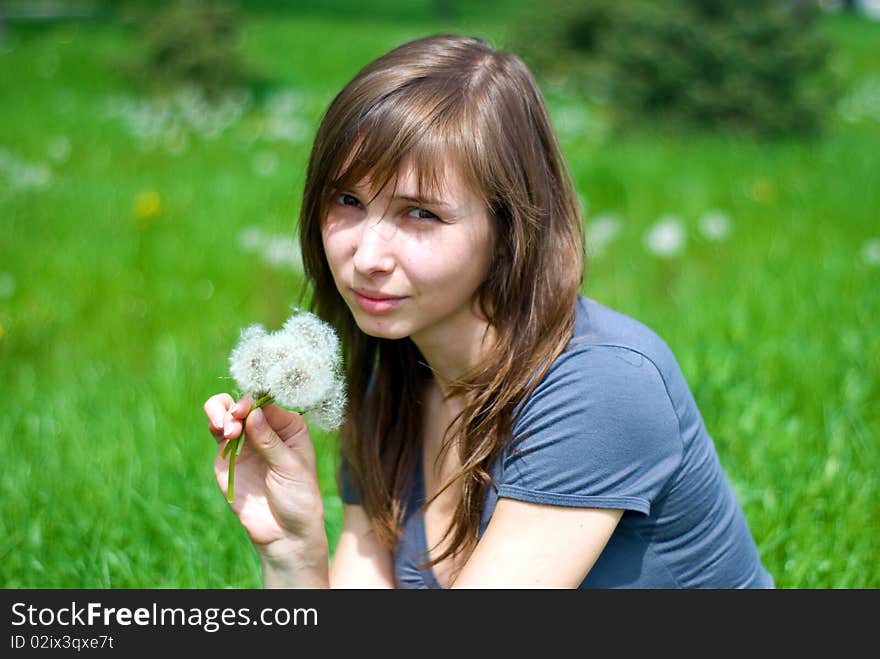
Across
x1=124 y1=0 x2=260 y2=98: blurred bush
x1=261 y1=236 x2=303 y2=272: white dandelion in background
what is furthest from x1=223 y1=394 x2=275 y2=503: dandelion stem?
x1=124 y1=0 x2=260 y2=98: blurred bush

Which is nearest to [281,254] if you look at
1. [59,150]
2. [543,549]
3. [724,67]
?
[543,549]

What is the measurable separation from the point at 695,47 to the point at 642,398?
232 inches

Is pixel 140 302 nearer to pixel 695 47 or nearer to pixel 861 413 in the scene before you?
pixel 861 413

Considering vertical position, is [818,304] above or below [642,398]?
below

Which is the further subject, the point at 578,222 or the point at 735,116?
the point at 735,116

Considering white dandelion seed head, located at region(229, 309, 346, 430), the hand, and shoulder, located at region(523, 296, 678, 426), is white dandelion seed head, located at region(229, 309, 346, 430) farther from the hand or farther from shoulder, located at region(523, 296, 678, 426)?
shoulder, located at region(523, 296, 678, 426)

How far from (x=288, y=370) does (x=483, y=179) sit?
41cm

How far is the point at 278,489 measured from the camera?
5.06 ft

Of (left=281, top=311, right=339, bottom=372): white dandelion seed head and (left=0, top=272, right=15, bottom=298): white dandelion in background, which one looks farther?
(left=0, top=272, right=15, bottom=298): white dandelion in background

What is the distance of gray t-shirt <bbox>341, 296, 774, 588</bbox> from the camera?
146cm
